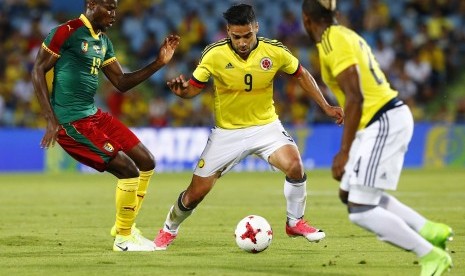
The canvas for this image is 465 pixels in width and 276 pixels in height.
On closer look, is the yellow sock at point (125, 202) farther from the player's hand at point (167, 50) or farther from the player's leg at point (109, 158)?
the player's hand at point (167, 50)

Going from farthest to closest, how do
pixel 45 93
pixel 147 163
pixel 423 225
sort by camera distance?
pixel 147 163 < pixel 45 93 < pixel 423 225

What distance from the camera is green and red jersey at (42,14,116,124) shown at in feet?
32.3

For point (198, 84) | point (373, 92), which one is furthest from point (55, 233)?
point (373, 92)

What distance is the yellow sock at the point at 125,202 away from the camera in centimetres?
990

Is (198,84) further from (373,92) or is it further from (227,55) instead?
(373,92)

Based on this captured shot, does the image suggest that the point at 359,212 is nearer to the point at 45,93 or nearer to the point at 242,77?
the point at 242,77

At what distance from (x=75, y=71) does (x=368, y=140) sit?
11.8 feet

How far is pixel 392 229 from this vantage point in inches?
289

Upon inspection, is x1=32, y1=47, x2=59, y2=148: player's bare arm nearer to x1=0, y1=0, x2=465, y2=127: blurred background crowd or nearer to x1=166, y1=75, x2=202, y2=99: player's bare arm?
x1=166, y1=75, x2=202, y2=99: player's bare arm

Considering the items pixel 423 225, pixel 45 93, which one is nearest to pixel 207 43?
pixel 45 93

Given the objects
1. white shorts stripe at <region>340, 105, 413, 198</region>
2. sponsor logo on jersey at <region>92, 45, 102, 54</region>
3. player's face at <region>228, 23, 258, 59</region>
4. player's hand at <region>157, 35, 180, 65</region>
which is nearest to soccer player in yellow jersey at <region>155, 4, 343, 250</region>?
player's face at <region>228, 23, 258, 59</region>

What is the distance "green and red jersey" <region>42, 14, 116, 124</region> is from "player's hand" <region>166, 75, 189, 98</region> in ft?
3.06

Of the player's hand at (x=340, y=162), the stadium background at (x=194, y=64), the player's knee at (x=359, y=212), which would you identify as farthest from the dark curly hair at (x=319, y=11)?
the stadium background at (x=194, y=64)

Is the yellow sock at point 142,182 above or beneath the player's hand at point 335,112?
beneath
